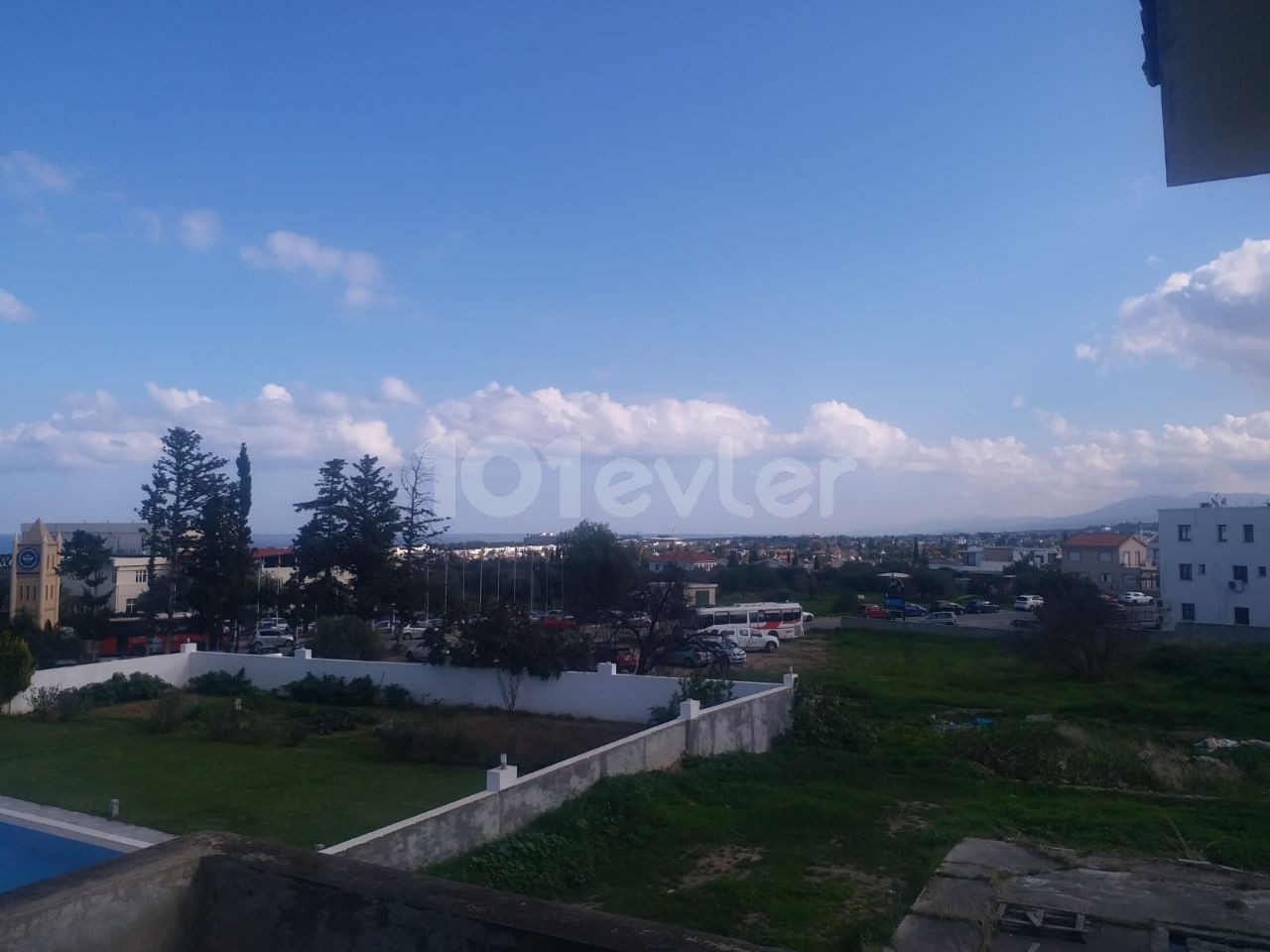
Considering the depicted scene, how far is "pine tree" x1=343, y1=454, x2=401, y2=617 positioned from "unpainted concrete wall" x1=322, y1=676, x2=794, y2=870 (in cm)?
2107

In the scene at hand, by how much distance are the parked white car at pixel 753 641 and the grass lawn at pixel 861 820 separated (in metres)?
13.7

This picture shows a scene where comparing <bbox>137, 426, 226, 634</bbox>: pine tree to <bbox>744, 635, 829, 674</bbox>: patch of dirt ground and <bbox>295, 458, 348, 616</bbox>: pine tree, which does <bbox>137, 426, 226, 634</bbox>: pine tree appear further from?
<bbox>744, 635, 829, 674</bbox>: patch of dirt ground

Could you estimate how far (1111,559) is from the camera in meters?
57.7

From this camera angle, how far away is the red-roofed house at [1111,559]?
57.5 m

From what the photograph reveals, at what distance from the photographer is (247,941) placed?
2.78m

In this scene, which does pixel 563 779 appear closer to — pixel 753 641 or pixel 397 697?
pixel 397 697

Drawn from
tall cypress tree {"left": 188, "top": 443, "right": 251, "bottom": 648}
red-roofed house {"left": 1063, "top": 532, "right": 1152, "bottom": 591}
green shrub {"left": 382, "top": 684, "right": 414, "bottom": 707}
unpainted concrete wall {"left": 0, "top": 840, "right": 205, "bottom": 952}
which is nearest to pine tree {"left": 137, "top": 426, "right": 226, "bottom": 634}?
tall cypress tree {"left": 188, "top": 443, "right": 251, "bottom": 648}

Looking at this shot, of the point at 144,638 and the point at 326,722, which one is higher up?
the point at 326,722

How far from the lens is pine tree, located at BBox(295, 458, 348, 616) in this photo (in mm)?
34125

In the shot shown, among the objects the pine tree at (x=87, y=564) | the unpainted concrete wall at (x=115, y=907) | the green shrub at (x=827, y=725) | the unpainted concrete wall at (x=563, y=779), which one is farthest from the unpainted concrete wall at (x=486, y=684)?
the pine tree at (x=87, y=564)

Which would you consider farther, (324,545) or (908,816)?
(324,545)

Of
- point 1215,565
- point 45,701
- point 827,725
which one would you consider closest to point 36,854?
point 827,725

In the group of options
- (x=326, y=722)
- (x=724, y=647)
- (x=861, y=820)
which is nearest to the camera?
(x=861, y=820)

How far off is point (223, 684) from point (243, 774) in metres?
8.72
